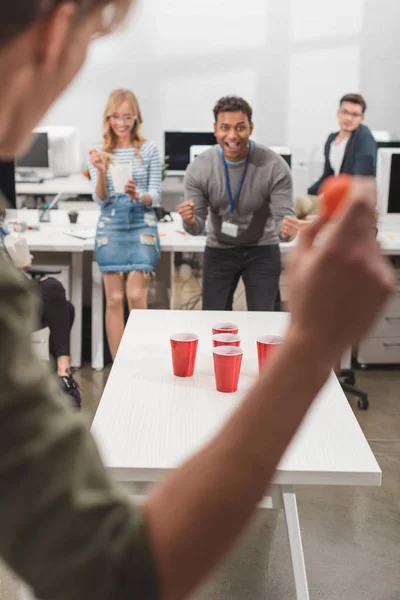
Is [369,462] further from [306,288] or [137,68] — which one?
[137,68]

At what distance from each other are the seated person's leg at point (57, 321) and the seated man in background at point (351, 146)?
2.23 meters

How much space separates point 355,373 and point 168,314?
210 centimetres

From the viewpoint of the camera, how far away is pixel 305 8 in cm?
809

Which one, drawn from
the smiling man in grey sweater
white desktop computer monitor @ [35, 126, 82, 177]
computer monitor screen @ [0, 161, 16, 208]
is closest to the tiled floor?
the smiling man in grey sweater

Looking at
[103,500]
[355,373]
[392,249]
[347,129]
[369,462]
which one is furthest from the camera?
[347,129]

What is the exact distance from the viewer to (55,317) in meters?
3.68

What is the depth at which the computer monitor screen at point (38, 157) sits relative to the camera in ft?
22.6

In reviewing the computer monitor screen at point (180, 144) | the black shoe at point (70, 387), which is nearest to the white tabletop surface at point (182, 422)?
the black shoe at point (70, 387)

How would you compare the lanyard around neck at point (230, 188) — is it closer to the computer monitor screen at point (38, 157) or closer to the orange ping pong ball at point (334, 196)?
the orange ping pong ball at point (334, 196)

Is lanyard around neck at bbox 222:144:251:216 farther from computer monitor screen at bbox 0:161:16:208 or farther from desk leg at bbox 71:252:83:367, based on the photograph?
computer monitor screen at bbox 0:161:16:208

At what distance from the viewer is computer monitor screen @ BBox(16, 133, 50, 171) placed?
688 centimetres

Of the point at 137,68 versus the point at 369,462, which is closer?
the point at 369,462

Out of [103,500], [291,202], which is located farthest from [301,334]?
[291,202]

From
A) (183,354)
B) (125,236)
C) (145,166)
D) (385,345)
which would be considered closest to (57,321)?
(125,236)
